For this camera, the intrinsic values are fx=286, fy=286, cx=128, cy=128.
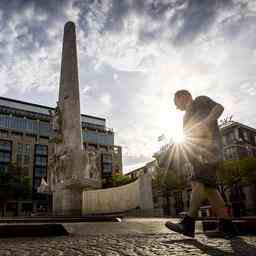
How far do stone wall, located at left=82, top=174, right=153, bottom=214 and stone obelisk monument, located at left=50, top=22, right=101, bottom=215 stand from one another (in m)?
3.11

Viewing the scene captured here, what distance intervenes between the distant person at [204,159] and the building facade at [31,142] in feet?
172

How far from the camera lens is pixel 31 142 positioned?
203ft

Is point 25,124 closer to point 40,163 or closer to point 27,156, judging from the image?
point 27,156

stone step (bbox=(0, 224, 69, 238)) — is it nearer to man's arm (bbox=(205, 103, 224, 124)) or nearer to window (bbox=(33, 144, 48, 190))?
man's arm (bbox=(205, 103, 224, 124))

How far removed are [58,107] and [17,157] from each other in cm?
4212

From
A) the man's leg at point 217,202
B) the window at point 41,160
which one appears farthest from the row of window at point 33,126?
the man's leg at point 217,202

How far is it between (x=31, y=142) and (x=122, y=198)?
142ft

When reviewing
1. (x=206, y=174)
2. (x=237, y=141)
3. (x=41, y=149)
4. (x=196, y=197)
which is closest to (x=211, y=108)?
(x=206, y=174)

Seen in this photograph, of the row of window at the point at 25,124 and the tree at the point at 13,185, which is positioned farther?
the row of window at the point at 25,124

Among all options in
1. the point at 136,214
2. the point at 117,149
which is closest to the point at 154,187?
the point at 136,214

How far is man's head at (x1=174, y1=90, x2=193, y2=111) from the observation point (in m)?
4.17

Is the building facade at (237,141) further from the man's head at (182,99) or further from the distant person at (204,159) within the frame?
the distant person at (204,159)

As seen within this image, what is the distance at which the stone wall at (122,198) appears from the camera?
2052cm

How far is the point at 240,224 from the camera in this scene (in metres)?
4.27
